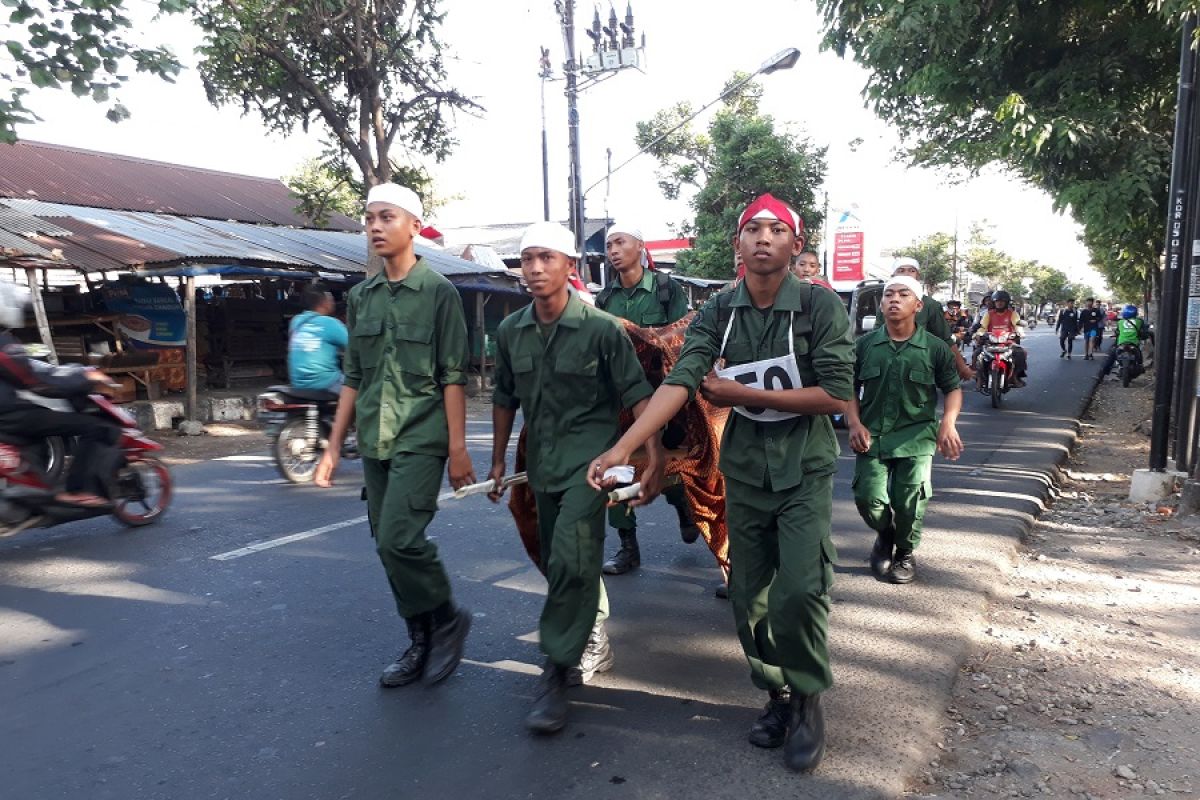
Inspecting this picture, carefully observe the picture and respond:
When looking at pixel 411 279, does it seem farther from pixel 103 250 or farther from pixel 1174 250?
pixel 103 250

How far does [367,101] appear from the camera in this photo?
15.3 meters

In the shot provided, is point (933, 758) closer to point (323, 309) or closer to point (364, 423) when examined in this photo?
point (364, 423)

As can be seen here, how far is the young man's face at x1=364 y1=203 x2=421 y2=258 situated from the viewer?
3.40 meters

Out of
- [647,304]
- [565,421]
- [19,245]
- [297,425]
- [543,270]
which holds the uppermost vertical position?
[19,245]

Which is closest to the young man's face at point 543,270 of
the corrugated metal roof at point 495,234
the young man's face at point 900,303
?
the young man's face at point 900,303

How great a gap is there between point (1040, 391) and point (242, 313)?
14.8m

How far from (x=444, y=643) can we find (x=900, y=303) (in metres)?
2.98

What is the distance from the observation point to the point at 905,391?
489 centimetres

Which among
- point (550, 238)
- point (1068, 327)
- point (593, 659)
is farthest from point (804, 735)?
point (1068, 327)

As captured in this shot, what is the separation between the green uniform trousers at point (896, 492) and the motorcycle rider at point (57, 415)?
15.5 feet

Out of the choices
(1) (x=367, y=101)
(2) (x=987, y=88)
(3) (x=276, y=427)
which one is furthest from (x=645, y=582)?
(1) (x=367, y=101)

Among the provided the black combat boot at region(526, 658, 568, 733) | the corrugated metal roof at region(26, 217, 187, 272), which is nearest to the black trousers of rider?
the black combat boot at region(526, 658, 568, 733)

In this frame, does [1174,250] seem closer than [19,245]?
Yes

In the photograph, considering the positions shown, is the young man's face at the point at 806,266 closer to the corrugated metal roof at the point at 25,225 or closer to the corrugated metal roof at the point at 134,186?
the corrugated metal roof at the point at 25,225
